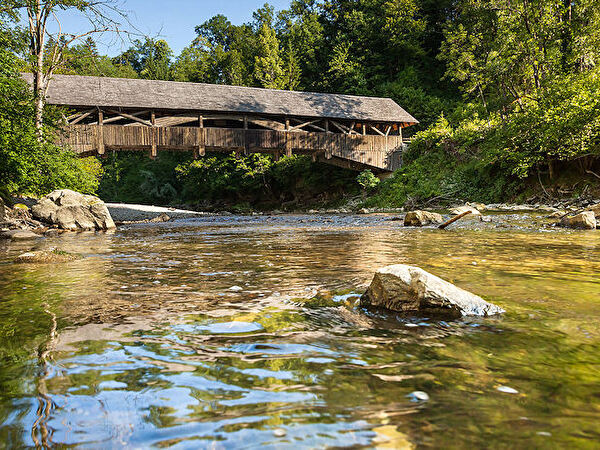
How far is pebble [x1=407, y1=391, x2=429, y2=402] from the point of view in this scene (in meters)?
1.31

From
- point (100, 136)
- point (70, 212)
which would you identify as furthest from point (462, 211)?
point (100, 136)

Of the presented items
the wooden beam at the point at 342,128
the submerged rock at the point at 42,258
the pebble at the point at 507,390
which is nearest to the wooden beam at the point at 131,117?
the wooden beam at the point at 342,128

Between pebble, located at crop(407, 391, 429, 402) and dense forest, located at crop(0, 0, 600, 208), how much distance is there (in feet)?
37.7

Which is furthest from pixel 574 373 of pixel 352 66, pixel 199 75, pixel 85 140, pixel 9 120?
pixel 199 75

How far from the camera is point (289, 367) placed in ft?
5.30

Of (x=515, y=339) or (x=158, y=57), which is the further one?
(x=158, y=57)

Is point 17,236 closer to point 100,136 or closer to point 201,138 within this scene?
point 100,136

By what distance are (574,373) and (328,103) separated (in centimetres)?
2487

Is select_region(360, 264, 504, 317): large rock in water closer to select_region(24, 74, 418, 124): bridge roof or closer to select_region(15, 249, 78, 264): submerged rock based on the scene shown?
select_region(15, 249, 78, 264): submerged rock

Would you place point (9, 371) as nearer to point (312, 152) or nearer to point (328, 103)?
point (312, 152)

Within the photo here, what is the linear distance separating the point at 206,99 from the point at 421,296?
2157cm

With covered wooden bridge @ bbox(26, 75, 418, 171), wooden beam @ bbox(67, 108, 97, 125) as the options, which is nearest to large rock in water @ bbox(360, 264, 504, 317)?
covered wooden bridge @ bbox(26, 75, 418, 171)

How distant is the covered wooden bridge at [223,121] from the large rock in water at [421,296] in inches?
767

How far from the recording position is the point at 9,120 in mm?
10711
